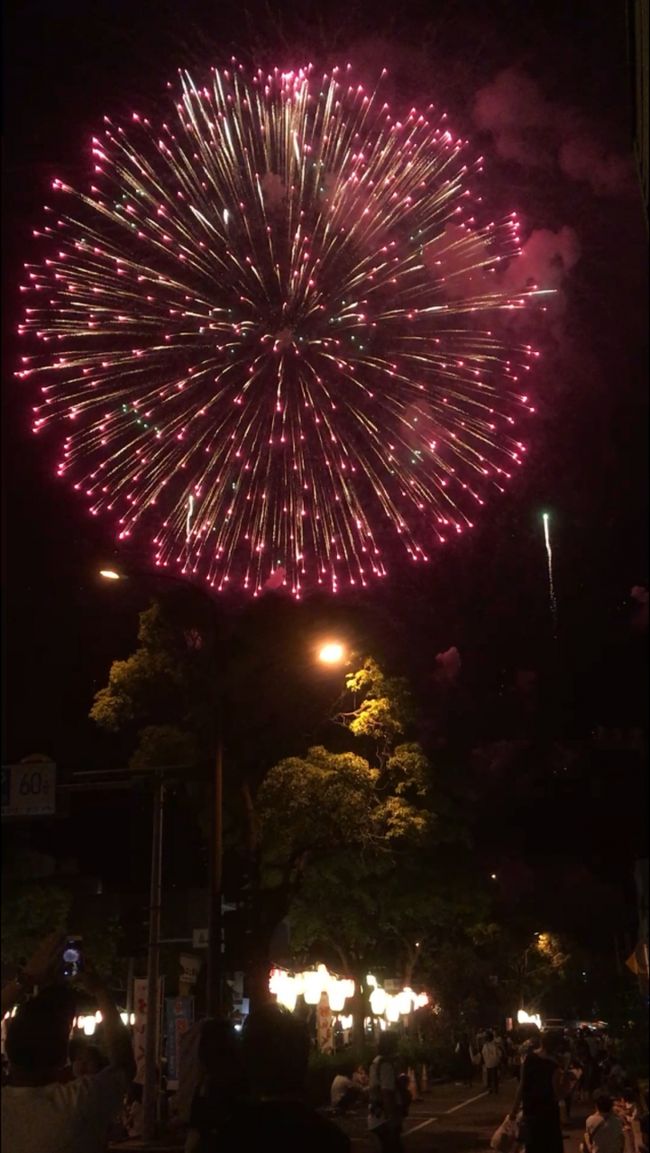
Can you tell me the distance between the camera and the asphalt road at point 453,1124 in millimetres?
16016

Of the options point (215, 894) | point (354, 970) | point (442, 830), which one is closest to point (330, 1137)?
point (215, 894)

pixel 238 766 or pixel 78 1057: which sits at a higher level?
pixel 238 766

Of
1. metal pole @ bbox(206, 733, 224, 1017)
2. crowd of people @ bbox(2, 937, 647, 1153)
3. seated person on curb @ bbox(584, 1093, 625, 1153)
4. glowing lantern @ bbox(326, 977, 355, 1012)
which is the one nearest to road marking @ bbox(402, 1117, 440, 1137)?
metal pole @ bbox(206, 733, 224, 1017)

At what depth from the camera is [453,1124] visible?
1931 centimetres

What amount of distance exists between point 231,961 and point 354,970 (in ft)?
41.1

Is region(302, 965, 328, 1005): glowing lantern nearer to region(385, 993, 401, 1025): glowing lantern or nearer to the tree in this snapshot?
the tree

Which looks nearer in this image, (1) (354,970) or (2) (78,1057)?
(2) (78,1057)

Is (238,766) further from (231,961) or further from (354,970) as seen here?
(354,970)

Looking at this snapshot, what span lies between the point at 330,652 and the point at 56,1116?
15.8 metres

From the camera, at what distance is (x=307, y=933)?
23.9 m

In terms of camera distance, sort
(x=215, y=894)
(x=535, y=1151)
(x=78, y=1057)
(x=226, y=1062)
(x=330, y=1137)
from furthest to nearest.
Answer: (x=215, y=894), (x=535, y=1151), (x=78, y=1057), (x=226, y=1062), (x=330, y=1137)

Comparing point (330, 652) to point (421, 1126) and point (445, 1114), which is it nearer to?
point (421, 1126)

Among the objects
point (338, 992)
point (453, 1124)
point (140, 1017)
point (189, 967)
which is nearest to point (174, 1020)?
point (140, 1017)

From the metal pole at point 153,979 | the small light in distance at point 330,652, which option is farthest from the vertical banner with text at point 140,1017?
the small light in distance at point 330,652
